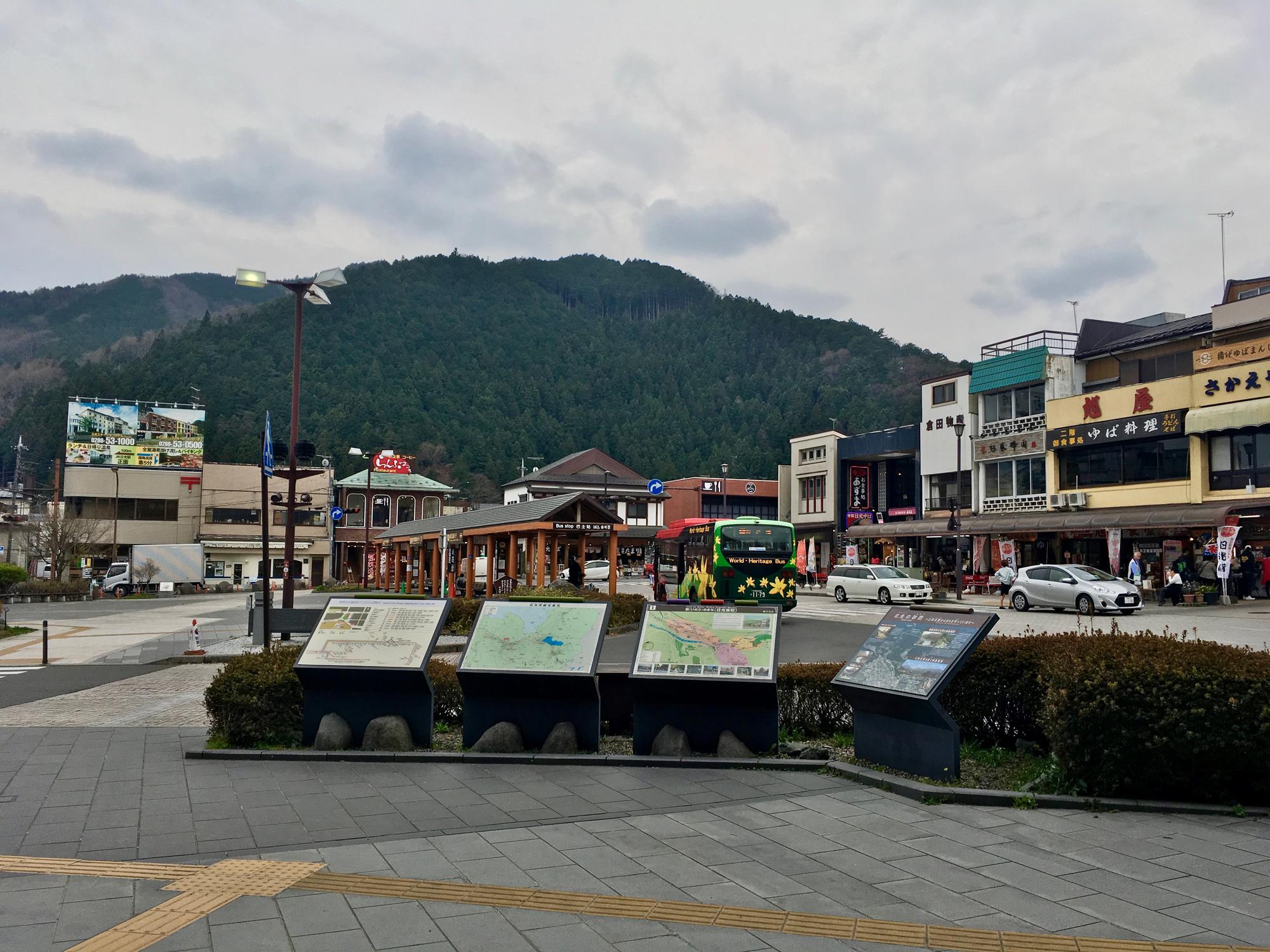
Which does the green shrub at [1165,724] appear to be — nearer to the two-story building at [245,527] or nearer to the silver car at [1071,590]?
the silver car at [1071,590]

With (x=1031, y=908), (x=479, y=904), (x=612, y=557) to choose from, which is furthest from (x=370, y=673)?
(x=612, y=557)

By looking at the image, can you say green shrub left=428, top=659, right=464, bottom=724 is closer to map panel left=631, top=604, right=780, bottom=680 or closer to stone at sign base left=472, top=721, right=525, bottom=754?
stone at sign base left=472, top=721, right=525, bottom=754

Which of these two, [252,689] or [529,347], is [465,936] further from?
[529,347]

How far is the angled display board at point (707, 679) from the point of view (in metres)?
8.27

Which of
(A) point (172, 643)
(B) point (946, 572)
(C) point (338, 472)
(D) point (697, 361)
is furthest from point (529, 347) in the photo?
(A) point (172, 643)

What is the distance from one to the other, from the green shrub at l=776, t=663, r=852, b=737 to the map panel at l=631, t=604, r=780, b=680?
1.04 m

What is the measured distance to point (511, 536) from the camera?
2828 centimetres

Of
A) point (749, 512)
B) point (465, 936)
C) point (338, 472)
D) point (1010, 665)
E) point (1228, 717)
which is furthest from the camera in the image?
point (338, 472)

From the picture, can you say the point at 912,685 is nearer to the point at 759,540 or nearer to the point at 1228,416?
the point at 759,540

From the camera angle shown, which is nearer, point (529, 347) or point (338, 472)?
point (338, 472)

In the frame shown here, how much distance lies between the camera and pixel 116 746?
31.1 feet

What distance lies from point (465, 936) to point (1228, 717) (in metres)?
5.14

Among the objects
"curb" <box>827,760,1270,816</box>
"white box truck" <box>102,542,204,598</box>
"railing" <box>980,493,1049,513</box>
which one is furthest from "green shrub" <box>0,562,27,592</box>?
"curb" <box>827,760,1270,816</box>

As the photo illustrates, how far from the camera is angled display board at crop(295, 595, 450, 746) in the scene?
28.6 ft
